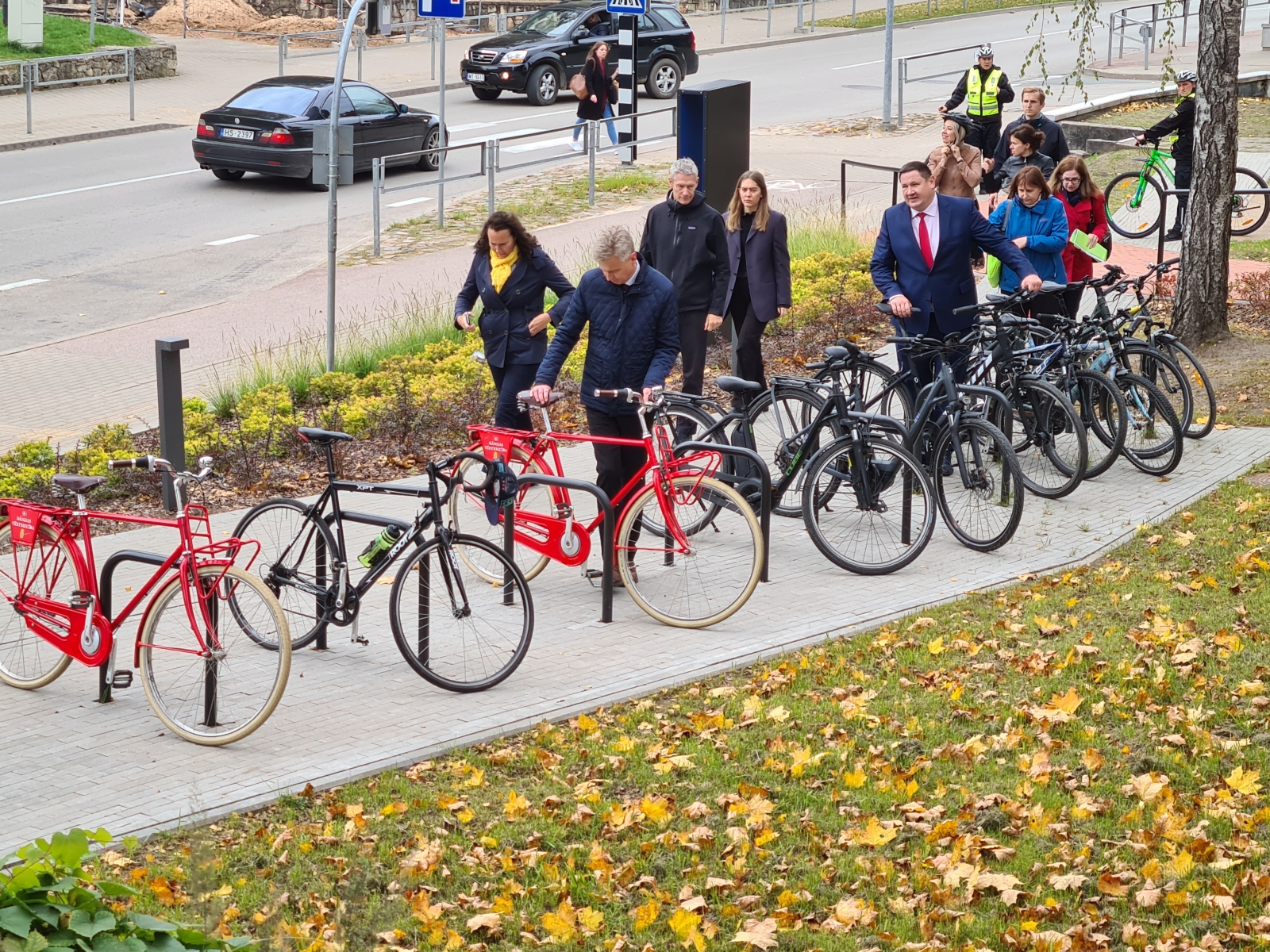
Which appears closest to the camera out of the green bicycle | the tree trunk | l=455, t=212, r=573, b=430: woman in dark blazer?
l=455, t=212, r=573, b=430: woman in dark blazer

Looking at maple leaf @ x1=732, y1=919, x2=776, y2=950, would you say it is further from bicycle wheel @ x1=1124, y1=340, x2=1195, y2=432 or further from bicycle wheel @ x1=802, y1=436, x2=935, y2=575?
bicycle wheel @ x1=1124, y1=340, x2=1195, y2=432

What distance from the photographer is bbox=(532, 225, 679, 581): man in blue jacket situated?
27.6 feet

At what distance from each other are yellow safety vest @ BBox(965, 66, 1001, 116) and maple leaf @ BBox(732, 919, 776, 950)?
677 inches

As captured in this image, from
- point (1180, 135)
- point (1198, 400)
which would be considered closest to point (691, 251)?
point (1198, 400)

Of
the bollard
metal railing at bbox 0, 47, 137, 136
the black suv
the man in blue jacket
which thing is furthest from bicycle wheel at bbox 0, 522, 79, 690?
the black suv

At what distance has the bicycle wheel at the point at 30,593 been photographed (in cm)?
704

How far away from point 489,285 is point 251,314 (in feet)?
23.3

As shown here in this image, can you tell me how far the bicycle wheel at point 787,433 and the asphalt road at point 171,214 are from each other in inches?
321

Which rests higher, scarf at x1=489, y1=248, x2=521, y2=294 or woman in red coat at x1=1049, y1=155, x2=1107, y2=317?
woman in red coat at x1=1049, y1=155, x2=1107, y2=317

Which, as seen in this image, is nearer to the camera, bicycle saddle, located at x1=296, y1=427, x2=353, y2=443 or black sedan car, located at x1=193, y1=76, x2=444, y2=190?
bicycle saddle, located at x1=296, y1=427, x2=353, y2=443

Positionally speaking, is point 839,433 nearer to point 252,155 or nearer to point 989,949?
point 989,949

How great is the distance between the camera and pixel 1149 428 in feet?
34.0

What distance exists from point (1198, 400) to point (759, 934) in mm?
8114

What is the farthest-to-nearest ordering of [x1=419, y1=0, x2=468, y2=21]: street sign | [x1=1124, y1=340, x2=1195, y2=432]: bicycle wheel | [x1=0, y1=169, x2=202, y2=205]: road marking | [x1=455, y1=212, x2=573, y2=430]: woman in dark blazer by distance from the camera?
1. [x1=0, y1=169, x2=202, y2=205]: road marking
2. [x1=419, y1=0, x2=468, y2=21]: street sign
3. [x1=1124, y1=340, x2=1195, y2=432]: bicycle wheel
4. [x1=455, y1=212, x2=573, y2=430]: woman in dark blazer
